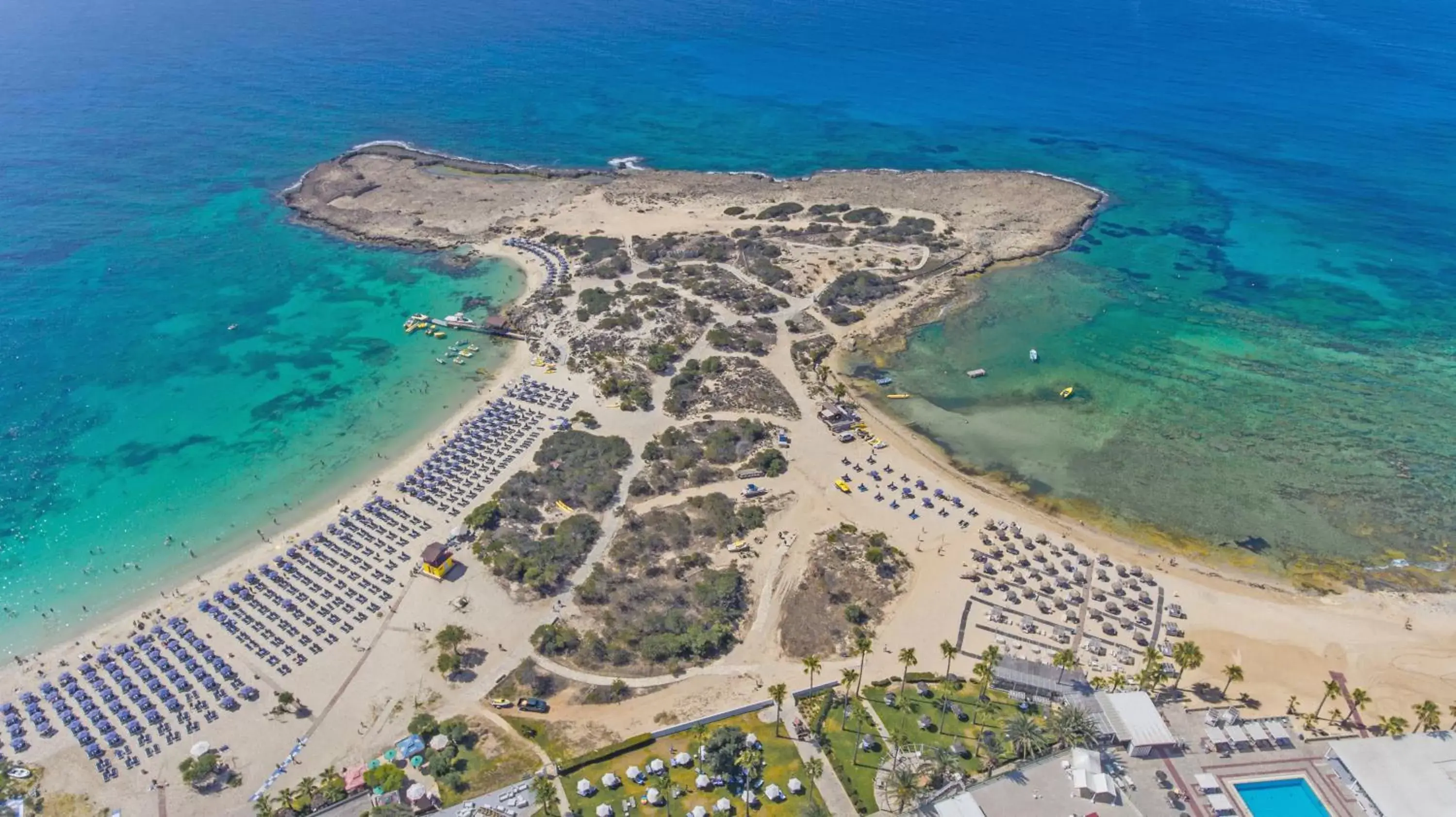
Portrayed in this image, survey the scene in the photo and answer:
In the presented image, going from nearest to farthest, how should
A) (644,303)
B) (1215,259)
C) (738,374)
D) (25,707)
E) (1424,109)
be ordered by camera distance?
(25,707), (738,374), (644,303), (1215,259), (1424,109)

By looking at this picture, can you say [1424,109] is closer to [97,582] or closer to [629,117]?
[629,117]

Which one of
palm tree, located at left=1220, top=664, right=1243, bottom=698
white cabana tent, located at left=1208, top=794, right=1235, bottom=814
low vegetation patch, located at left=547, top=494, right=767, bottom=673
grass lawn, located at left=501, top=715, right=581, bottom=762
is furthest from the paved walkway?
palm tree, located at left=1220, top=664, right=1243, bottom=698

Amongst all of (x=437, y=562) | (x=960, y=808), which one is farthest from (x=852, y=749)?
(x=437, y=562)

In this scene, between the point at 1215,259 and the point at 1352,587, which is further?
the point at 1215,259

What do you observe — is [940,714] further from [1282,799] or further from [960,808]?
[1282,799]

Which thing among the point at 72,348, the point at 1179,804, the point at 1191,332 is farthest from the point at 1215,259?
the point at 72,348

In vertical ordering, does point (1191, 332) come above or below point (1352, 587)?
above

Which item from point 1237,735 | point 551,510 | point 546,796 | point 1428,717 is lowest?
point 546,796
